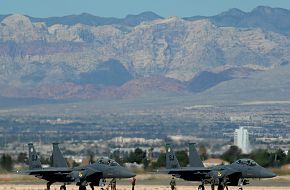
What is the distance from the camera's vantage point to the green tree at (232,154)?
104 m

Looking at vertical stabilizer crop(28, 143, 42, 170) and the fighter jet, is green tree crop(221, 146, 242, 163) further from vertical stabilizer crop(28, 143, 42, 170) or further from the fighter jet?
the fighter jet

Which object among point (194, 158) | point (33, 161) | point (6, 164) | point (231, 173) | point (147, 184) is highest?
point (194, 158)

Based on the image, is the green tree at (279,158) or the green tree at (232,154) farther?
the green tree at (279,158)

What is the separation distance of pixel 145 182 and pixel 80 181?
78.8 feet

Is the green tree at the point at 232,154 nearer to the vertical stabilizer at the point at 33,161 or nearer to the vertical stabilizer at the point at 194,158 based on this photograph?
the vertical stabilizer at the point at 194,158

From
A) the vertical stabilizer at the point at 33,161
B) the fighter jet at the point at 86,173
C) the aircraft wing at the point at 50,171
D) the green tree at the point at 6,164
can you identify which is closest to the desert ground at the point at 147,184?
the green tree at the point at 6,164

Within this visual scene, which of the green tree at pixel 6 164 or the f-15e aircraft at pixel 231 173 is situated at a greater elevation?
the green tree at pixel 6 164

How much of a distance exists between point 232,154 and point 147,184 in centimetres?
1222

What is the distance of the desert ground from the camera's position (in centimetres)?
9050

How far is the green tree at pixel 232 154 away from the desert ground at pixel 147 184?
274 cm

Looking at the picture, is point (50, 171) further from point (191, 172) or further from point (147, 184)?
point (147, 184)

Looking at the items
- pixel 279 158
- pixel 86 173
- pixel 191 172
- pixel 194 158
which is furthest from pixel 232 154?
pixel 86 173

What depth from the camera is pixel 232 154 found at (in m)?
107

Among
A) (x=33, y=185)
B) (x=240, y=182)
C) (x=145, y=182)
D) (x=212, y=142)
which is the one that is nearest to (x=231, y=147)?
(x=212, y=142)
